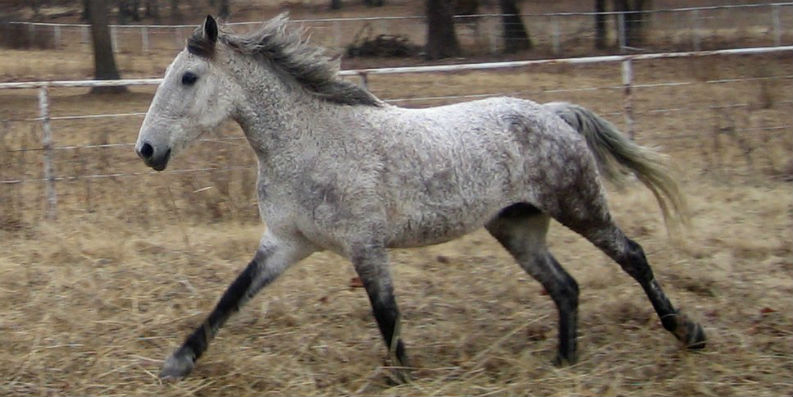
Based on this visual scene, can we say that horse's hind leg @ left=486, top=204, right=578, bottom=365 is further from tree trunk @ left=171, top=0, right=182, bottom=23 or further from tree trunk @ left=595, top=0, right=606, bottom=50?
tree trunk @ left=171, top=0, right=182, bottom=23

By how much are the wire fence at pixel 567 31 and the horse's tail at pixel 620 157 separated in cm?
1675

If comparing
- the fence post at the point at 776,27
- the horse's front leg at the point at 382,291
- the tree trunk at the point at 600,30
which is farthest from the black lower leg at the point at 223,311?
the fence post at the point at 776,27

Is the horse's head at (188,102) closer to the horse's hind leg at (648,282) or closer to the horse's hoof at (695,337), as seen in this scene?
the horse's hind leg at (648,282)

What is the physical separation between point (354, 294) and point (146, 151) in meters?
2.20

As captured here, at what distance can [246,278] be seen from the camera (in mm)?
4668

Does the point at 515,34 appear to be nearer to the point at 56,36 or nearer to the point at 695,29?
the point at 695,29

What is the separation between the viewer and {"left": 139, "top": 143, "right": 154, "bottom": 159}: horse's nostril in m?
4.33

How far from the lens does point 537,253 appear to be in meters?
5.24

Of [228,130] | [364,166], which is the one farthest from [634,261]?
[228,130]

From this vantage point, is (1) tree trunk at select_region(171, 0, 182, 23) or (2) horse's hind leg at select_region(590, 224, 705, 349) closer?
(2) horse's hind leg at select_region(590, 224, 705, 349)

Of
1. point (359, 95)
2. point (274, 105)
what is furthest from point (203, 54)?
point (359, 95)

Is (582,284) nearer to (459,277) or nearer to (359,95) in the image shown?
(459,277)

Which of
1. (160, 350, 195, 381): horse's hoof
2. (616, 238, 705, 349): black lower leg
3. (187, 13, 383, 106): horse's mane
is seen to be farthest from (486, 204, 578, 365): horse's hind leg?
(160, 350, 195, 381): horse's hoof

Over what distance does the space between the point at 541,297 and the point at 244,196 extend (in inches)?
127
